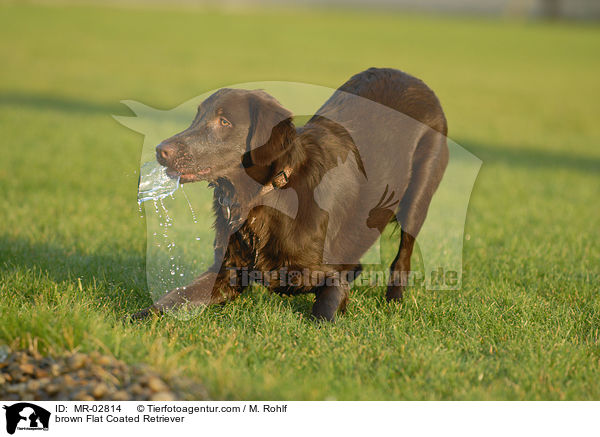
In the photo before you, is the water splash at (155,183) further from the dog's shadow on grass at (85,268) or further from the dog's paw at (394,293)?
the dog's paw at (394,293)

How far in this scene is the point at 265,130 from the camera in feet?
11.1

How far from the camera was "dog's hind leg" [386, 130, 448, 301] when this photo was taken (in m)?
4.36

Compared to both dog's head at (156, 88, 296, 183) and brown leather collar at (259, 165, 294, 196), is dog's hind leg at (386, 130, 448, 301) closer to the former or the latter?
brown leather collar at (259, 165, 294, 196)

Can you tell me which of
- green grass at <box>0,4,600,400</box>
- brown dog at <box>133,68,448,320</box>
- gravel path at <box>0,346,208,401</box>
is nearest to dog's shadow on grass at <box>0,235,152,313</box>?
green grass at <box>0,4,600,400</box>

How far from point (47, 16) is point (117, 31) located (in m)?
6.19

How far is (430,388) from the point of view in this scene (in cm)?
310

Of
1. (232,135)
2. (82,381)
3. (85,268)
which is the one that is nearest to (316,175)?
(232,135)

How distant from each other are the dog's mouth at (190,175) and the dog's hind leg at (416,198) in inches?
66.4

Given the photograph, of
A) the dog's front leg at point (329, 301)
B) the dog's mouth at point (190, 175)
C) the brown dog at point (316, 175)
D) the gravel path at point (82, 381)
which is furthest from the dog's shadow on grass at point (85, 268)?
the dog's front leg at point (329, 301)

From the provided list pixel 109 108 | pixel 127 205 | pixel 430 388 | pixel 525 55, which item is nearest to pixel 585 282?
pixel 430 388

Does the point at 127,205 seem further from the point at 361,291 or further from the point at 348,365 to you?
the point at 348,365

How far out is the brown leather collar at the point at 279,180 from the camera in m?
3.53

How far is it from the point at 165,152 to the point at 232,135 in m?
0.40

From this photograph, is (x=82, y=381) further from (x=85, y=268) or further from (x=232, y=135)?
(x=85, y=268)
